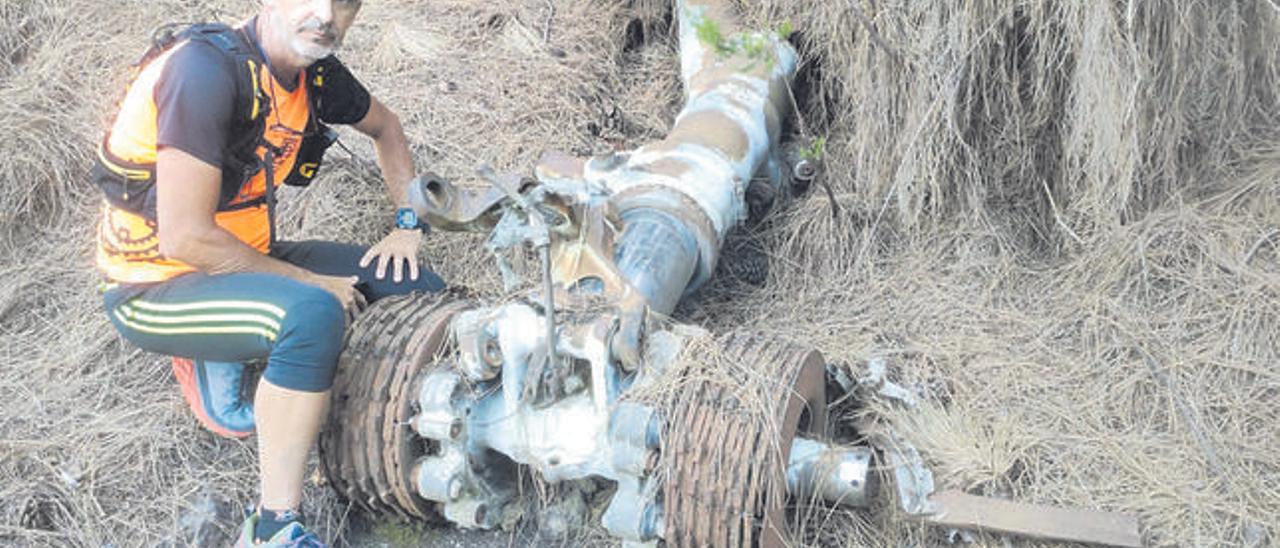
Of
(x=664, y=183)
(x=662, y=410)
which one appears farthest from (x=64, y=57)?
(x=662, y=410)

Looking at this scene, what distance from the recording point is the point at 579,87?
4426mm

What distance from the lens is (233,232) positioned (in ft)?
9.87

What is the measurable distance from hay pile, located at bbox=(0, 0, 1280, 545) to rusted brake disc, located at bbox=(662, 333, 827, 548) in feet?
1.20

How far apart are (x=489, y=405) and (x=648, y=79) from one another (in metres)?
2.18

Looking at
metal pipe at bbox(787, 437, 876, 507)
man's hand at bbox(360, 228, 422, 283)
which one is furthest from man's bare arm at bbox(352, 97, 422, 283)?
metal pipe at bbox(787, 437, 876, 507)

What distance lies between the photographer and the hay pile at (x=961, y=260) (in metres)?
2.86

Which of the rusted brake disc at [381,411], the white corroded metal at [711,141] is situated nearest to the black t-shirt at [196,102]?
the rusted brake disc at [381,411]

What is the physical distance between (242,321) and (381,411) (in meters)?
0.39

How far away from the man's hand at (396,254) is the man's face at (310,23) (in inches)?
23.6

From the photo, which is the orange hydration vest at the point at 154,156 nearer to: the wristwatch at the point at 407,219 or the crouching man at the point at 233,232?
the crouching man at the point at 233,232

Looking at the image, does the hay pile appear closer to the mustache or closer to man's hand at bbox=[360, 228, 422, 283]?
man's hand at bbox=[360, 228, 422, 283]

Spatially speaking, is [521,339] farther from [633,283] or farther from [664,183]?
[664,183]

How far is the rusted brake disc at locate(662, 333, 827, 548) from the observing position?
2.39 m

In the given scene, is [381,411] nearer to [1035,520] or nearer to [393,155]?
[393,155]
